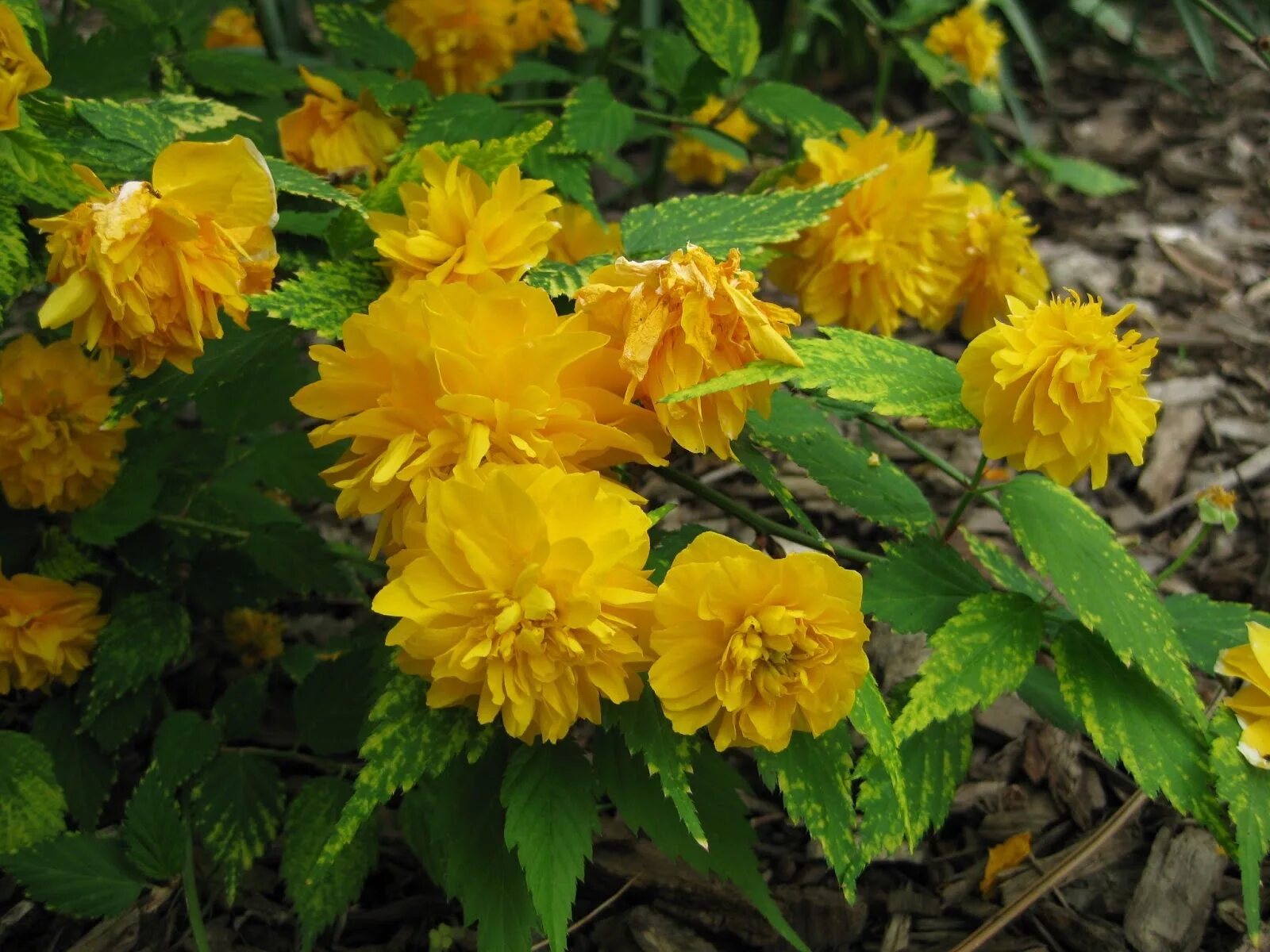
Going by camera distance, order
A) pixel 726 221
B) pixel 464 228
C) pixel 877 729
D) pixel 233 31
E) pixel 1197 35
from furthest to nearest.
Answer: pixel 1197 35 < pixel 233 31 < pixel 726 221 < pixel 464 228 < pixel 877 729

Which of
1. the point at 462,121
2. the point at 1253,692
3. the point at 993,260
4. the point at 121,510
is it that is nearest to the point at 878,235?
the point at 993,260

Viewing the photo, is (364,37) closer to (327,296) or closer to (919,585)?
(327,296)

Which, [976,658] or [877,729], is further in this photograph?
[976,658]

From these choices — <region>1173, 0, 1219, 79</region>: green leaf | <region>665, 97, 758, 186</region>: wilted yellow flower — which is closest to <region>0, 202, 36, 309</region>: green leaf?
<region>665, 97, 758, 186</region>: wilted yellow flower

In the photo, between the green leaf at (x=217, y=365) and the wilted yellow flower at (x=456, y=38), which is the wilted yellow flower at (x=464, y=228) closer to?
the green leaf at (x=217, y=365)

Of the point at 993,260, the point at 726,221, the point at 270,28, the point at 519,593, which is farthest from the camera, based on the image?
the point at 270,28

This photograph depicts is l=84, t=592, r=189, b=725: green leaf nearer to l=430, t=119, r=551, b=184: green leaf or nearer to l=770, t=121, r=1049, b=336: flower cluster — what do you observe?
l=430, t=119, r=551, b=184: green leaf
